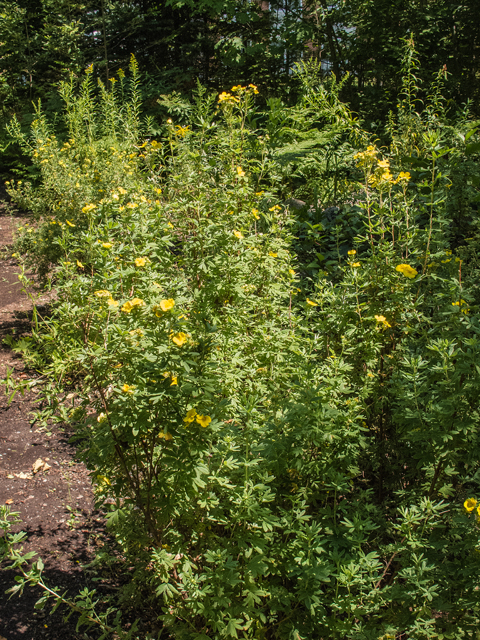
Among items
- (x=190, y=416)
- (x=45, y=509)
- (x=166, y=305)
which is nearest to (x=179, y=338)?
(x=166, y=305)

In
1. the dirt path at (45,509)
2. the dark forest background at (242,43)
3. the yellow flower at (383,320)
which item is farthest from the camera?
the dark forest background at (242,43)

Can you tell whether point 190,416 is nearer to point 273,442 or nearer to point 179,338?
point 179,338

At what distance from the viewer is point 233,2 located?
24.7ft

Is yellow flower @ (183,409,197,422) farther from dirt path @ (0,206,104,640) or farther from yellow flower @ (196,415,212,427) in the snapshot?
dirt path @ (0,206,104,640)

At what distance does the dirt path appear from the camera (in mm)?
2059

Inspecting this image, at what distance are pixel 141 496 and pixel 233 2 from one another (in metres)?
7.97

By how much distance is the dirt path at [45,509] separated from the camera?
2.06m

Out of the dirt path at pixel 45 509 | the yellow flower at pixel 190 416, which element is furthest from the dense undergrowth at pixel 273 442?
the dirt path at pixel 45 509

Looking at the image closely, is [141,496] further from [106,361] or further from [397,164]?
[397,164]

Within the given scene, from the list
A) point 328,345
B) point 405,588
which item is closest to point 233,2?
point 328,345

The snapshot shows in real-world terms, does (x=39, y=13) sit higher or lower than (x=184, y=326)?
higher

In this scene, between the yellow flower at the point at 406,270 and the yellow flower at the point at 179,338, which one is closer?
the yellow flower at the point at 179,338

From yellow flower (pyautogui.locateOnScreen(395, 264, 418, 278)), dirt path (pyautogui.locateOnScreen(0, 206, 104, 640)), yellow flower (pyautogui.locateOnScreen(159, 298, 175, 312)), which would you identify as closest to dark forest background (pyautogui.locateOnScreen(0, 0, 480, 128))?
yellow flower (pyautogui.locateOnScreen(395, 264, 418, 278))

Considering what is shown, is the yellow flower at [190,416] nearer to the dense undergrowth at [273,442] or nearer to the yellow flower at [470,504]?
the dense undergrowth at [273,442]
